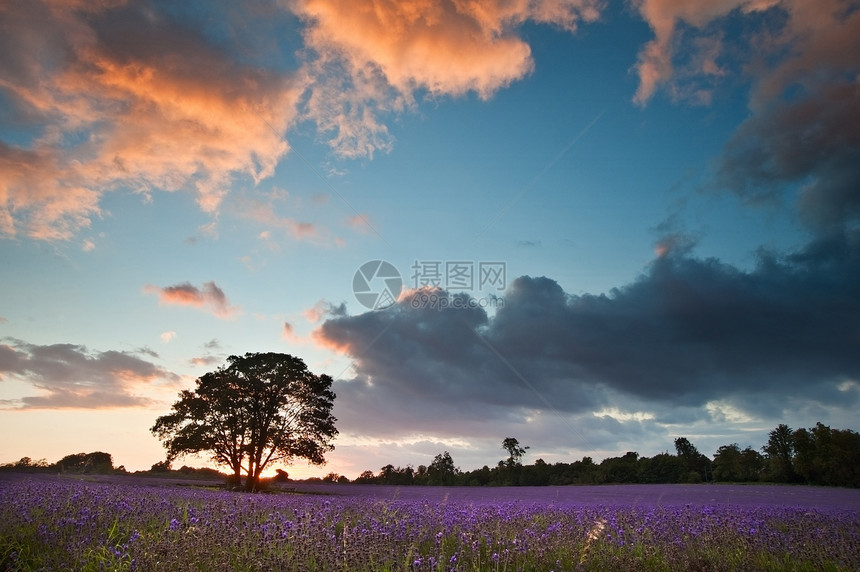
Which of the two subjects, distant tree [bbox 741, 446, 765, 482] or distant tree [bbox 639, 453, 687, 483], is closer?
distant tree [bbox 639, 453, 687, 483]

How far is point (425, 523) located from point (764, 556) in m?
4.67

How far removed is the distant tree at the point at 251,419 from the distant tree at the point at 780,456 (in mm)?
54976

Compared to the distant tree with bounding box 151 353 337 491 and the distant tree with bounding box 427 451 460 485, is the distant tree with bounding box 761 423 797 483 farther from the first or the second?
the distant tree with bounding box 151 353 337 491

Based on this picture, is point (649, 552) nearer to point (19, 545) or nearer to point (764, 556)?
point (764, 556)

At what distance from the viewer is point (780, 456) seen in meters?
57.5

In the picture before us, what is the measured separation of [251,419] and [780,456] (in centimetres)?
6161

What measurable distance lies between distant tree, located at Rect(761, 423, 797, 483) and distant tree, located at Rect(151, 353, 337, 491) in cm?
5498

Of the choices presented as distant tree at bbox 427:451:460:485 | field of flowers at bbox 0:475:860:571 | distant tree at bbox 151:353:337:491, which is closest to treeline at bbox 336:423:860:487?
distant tree at bbox 427:451:460:485

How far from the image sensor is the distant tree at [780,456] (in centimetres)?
5522

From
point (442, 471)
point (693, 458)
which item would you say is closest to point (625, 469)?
point (442, 471)

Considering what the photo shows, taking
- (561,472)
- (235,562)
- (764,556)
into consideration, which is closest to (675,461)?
(561,472)

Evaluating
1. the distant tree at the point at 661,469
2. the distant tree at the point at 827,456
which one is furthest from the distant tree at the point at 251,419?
the distant tree at the point at 827,456

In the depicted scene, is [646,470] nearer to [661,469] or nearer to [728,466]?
[661,469]

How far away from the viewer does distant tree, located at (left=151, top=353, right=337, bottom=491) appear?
90.3 ft
